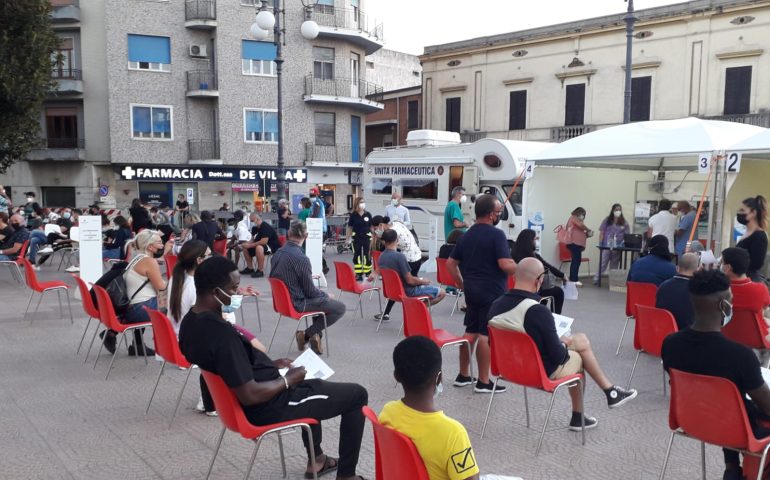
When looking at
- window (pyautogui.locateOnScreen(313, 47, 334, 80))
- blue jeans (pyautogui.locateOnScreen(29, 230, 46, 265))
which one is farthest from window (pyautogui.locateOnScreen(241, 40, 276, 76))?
blue jeans (pyautogui.locateOnScreen(29, 230, 46, 265))

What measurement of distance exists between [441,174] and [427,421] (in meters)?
13.2

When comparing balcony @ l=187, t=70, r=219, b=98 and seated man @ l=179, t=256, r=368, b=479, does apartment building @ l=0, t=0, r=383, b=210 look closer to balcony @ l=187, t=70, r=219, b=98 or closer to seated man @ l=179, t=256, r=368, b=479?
balcony @ l=187, t=70, r=219, b=98

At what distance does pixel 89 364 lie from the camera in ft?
21.6

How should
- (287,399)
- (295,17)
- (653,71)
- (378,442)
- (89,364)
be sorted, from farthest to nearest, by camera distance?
(295,17), (653,71), (89,364), (287,399), (378,442)

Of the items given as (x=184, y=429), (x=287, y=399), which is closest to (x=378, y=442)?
(x=287, y=399)

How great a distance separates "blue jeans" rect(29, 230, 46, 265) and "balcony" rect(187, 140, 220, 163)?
1401 centimetres

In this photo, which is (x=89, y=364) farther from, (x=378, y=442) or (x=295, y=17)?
(x=295, y=17)

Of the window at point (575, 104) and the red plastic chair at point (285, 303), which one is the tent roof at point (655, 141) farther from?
the window at point (575, 104)

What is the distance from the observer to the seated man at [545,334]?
4.41m

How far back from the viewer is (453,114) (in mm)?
31219

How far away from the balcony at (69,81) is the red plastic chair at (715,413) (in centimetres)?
2900

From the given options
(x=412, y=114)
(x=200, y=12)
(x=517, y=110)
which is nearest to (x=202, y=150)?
(x=200, y=12)

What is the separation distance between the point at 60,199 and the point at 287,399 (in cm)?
2835

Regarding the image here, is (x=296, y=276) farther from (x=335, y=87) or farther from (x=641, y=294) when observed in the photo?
(x=335, y=87)
